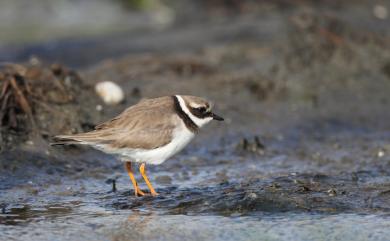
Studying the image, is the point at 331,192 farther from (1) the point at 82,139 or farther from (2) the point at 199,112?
(1) the point at 82,139

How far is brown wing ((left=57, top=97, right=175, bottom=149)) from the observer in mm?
7066

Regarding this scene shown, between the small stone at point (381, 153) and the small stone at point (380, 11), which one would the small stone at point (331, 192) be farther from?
the small stone at point (380, 11)

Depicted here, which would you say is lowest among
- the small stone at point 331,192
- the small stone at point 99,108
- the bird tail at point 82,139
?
the small stone at point 331,192

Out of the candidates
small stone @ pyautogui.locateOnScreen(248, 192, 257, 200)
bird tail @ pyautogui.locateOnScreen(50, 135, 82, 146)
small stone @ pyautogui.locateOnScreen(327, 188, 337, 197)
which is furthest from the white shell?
small stone @ pyautogui.locateOnScreen(327, 188, 337, 197)

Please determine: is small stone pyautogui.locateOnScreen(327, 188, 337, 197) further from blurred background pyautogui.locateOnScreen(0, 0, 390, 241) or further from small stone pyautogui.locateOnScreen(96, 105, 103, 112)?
small stone pyautogui.locateOnScreen(96, 105, 103, 112)

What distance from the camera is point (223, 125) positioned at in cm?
1023

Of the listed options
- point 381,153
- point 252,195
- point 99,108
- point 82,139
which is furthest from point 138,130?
point 381,153

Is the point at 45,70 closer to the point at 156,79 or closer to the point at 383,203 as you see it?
the point at 156,79

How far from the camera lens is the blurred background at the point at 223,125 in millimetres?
6242

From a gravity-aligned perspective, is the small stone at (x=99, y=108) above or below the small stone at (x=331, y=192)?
above

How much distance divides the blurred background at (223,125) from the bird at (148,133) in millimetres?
393

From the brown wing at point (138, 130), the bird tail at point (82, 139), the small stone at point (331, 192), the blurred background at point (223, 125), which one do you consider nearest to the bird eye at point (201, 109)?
the brown wing at point (138, 130)

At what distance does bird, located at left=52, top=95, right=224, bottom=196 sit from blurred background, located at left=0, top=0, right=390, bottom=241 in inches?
15.5

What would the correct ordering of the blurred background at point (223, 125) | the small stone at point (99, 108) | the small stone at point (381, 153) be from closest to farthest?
the blurred background at point (223, 125) < the small stone at point (381, 153) < the small stone at point (99, 108)
